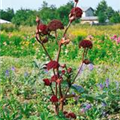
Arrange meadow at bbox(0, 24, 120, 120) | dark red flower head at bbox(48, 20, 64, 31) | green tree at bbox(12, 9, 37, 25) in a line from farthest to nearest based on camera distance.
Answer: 1. green tree at bbox(12, 9, 37, 25)
2. meadow at bbox(0, 24, 120, 120)
3. dark red flower head at bbox(48, 20, 64, 31)

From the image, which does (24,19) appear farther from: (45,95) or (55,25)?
(55,25)

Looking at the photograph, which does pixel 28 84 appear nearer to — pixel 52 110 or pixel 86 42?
pixel 52 110

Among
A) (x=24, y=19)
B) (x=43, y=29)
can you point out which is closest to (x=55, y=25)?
(x=43, y=29)

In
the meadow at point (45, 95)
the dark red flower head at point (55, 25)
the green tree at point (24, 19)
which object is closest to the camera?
the dark red flower head at point (55, 25)

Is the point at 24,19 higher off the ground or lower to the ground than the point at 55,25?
lower

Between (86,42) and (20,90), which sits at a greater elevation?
(86,42)

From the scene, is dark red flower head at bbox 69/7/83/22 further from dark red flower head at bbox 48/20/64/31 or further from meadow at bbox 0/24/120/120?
meadow at bbox 0/24/120/120

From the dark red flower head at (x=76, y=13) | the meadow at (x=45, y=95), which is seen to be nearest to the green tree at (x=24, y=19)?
the meadow at (x=45, y=95)

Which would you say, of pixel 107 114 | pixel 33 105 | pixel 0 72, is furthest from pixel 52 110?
pixel 0 72

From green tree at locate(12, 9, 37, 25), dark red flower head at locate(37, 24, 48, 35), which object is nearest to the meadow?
dark red flower head at locate(37, 24, 48, 35)

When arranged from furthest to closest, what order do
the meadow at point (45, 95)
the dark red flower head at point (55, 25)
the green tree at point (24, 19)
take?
the green tree at point (24, 19) → the meadow at point (45, 95) → the dark red flower head at point (55, 25)

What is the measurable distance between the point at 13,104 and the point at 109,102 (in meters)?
0.97

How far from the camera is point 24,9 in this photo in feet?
194

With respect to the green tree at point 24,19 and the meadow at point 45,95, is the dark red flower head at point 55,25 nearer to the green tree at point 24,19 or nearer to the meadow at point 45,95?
the meadow at point 45,95
